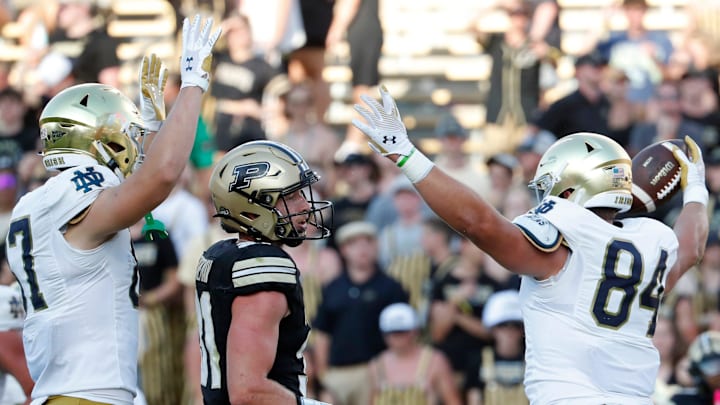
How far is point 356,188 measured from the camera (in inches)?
471

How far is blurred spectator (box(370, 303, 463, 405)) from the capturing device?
10297mm

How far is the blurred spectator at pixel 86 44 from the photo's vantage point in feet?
45.4

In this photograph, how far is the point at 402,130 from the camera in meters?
5.82

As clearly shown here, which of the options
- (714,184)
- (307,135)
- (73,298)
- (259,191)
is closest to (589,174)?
(259,191)

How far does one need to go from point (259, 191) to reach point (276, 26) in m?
8.57

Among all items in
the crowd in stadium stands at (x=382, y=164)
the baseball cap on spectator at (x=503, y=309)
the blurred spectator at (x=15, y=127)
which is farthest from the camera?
the blurred spectator at (x=15, y=127)

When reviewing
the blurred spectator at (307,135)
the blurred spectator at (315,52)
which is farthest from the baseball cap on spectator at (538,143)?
the blurred spectator at (315,52)

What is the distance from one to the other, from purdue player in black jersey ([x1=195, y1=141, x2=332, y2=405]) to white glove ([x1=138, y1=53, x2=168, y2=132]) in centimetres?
52

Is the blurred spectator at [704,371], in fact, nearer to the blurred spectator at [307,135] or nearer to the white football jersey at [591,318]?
the white football jersey at [591,318]

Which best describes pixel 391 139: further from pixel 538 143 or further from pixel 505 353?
pixel 538 143

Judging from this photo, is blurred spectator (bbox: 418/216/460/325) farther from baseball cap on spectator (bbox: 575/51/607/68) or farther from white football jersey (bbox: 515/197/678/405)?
white football jersey (bbox: 515/197/678/405)

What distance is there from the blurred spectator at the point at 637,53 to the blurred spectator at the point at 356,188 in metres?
2.46

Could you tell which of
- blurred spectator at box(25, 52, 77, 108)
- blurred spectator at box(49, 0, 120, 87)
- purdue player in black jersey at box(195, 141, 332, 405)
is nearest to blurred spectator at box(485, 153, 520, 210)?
blurred spectator at box(49, 0, 120, 87)

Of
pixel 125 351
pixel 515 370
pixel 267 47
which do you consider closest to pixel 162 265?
pixel 515 370
